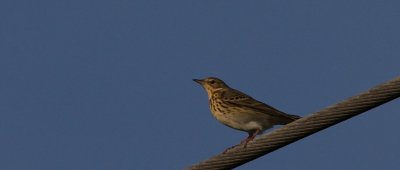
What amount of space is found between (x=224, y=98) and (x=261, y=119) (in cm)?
155

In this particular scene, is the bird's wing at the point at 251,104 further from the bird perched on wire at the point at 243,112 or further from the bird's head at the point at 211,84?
the bird's head at the point at 211,84

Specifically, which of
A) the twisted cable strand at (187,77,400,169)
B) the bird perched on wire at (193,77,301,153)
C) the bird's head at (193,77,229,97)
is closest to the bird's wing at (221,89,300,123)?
the bird perched on wire at (193,77,301,153)

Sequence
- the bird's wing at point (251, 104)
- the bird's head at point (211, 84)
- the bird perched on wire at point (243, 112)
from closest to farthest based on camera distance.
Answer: the bird's wing at point (251, 104) → the bird perched on wire at point (243, 112) → the bird's head at point (211, 84)

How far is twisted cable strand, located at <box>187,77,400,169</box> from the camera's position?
835 centimetres

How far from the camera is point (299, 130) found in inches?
348

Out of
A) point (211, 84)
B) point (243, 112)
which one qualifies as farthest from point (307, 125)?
point (211, 84)

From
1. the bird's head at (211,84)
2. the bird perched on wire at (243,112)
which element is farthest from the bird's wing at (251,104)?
the bird's head at (211,84)

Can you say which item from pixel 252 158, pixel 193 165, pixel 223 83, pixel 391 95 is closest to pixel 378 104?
pixel 391 95

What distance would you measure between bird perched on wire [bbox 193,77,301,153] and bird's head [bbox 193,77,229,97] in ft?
0.58

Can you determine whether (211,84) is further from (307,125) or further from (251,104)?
(307,125)

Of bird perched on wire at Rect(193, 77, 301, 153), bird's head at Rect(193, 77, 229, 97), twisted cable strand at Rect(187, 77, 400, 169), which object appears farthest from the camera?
bird's head at Rect(193, 77, 229, 97)

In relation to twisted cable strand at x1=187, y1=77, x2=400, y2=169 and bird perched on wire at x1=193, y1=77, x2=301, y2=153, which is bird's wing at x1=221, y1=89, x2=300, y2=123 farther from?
twisted cable strand at x1=187, y1=77, x2=400, y2=169

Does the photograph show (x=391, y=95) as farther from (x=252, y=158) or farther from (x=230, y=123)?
(x=230, y=123)

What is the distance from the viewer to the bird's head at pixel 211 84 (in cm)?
1758
